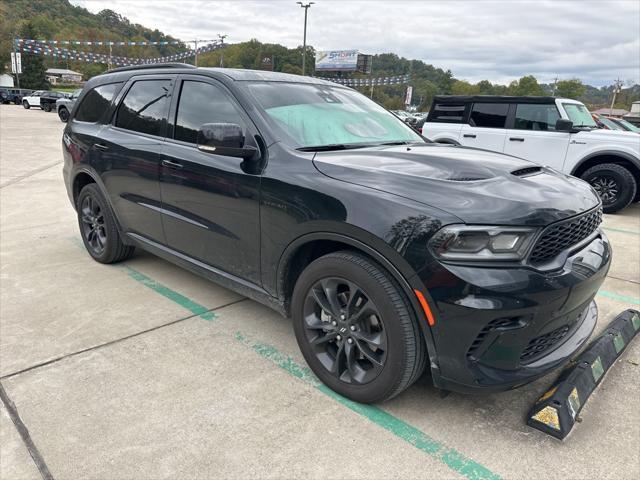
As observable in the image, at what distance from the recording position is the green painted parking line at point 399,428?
85.7 inches

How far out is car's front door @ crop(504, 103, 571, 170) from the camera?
8336 mm

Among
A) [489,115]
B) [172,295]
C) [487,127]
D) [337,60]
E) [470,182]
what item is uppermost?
[337,60]

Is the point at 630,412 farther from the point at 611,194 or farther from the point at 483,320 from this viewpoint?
the point at 611,194

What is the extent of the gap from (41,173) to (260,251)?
8889 millimetres

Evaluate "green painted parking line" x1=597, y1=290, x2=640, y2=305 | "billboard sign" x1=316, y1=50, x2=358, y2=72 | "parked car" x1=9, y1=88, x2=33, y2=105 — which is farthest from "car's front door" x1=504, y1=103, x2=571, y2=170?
"billboard sign" x1=316, y1=50, x2=358, y2=72

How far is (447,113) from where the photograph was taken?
9688 millimetres

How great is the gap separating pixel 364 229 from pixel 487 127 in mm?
7743

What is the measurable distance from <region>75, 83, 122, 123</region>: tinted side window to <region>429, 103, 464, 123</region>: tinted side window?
703 cm

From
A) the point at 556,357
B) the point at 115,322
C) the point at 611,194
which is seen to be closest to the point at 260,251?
the point at 115,322

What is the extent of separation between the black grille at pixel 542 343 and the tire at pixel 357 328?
48 centimetres

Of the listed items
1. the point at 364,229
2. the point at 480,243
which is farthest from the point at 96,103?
the point at 480,243

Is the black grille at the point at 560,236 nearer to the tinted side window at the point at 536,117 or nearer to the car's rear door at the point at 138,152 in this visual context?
the car's rear door at the point at 138,152

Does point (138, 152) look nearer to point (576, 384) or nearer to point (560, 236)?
point (560, 236)

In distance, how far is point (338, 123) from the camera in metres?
3.27
